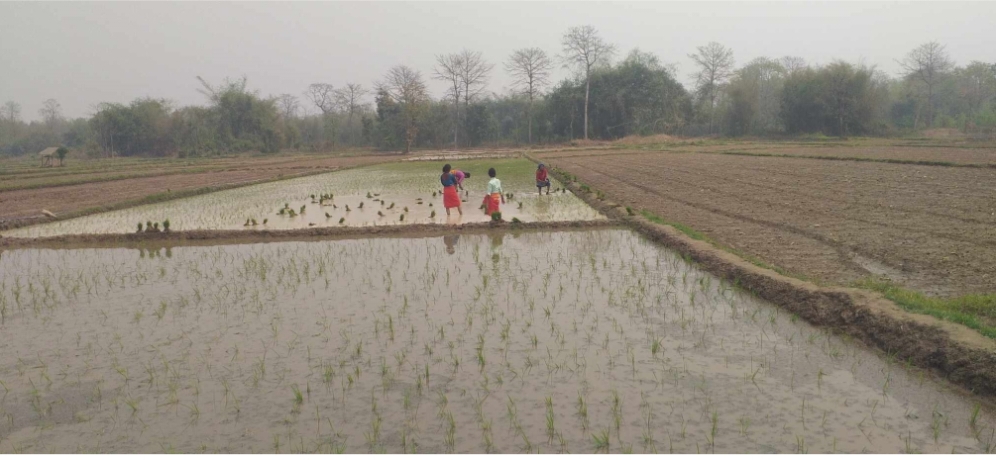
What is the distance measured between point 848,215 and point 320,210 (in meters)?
10.8

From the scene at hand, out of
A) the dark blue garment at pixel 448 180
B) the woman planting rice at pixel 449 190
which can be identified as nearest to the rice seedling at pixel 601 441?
the woman planting rice at pixel 449 190

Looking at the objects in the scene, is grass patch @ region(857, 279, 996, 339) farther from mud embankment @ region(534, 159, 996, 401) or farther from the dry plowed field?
the dry plowed field

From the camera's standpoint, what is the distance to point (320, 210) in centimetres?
1478

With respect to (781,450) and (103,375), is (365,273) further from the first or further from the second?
(781,450)

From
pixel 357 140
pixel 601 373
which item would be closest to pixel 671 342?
pixel 601 373

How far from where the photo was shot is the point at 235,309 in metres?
6.74

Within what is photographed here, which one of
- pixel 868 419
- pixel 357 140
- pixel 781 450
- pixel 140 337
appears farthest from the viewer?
pixel 357 140

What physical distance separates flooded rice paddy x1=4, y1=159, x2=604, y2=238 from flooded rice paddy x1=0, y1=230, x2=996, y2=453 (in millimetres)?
4734

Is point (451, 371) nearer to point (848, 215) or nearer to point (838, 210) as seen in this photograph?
point (848, 215)

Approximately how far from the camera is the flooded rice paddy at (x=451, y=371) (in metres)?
3.81

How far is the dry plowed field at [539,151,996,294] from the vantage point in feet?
22.7

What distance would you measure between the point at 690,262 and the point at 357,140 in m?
57.0

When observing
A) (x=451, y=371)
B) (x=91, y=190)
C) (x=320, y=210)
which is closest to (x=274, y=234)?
(x=320, y=210)

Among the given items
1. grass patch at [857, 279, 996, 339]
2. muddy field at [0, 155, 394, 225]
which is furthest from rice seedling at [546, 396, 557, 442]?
muddy field at [0, 155, 394, 225]
